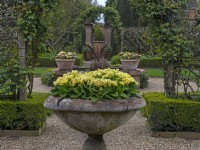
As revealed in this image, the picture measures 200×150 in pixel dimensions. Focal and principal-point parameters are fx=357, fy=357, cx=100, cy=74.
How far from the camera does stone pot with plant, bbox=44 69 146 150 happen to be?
3869 millimetres

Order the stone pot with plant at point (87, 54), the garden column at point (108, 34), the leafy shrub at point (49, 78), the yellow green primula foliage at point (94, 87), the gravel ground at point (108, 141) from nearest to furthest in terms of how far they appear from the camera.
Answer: the yellow green primula foliage at point (94, 87)
the gravel ground at point (108, 141)
the leafy shrub at point (49, 78)
the stone pot with plant at point (87, 54)
the garden column at point (108, 34)

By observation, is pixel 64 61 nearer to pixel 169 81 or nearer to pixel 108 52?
pixel 169 81

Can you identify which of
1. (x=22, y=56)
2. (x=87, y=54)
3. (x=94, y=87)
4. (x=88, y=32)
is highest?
(x=88, y=32)

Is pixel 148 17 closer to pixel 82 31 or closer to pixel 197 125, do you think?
pixel 197 125

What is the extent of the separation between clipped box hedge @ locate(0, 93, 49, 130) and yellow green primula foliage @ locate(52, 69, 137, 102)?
80.0 inches

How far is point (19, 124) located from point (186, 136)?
295 centimetres

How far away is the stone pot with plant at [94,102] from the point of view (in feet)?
12.7

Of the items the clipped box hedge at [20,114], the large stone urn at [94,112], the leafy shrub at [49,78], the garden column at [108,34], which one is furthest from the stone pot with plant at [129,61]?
the garden column at [108,34]

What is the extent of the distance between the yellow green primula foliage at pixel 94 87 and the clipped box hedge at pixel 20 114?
203cm

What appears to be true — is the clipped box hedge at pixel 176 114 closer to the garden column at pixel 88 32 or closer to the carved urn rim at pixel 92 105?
the carved urn rim at pixel 92 105

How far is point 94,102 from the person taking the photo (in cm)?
390

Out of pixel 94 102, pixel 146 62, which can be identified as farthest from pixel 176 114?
pixel 146 62

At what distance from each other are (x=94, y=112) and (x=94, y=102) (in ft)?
0.39

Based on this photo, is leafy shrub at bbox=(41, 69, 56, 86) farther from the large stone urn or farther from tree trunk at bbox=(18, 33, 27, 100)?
the large stone urn
